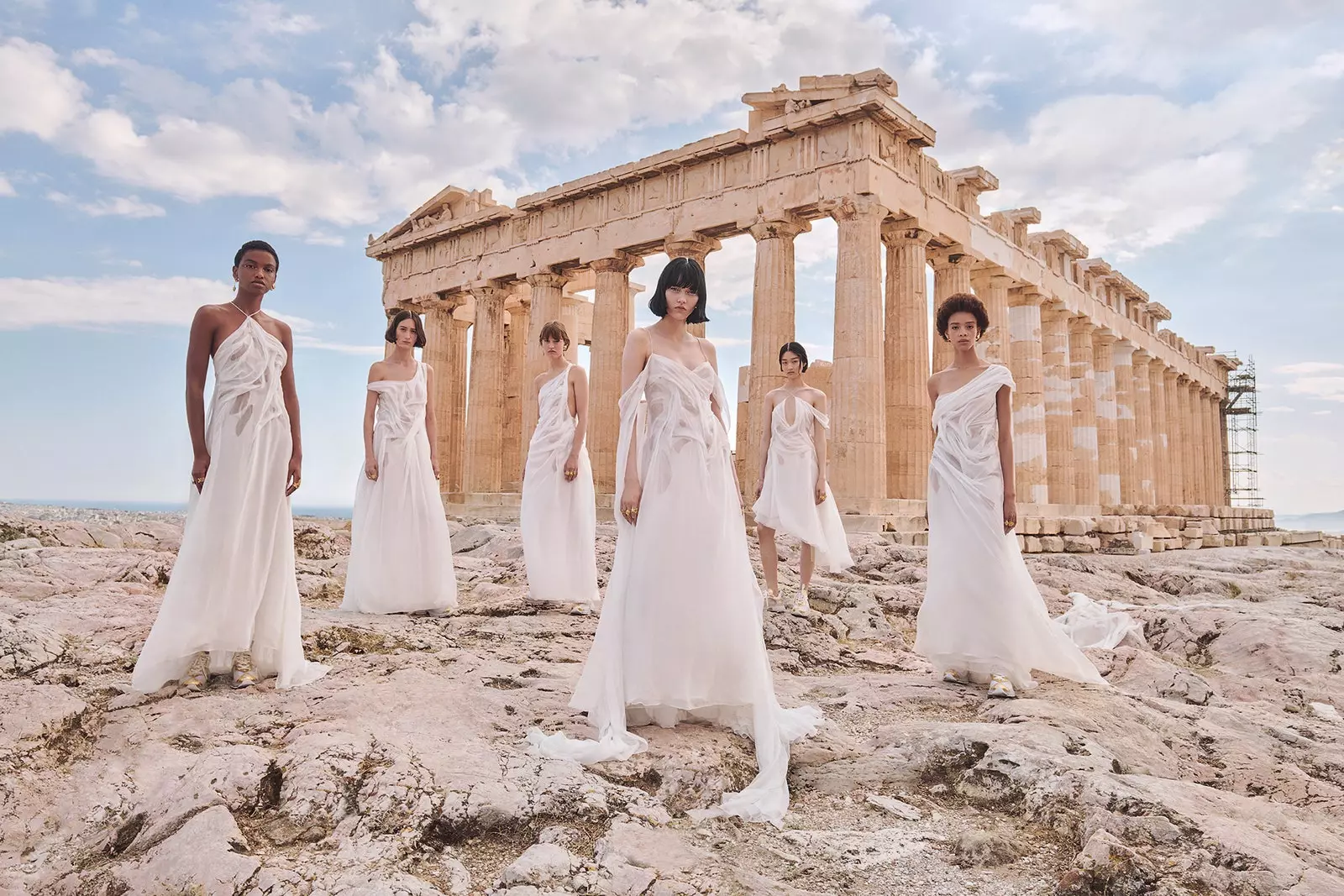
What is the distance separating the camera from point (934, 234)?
1798cm

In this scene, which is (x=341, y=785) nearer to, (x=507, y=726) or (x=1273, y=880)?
(x=507, y=726)

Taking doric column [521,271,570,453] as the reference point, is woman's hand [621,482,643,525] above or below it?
below

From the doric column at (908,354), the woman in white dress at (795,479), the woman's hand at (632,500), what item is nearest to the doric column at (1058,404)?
the doric column at (908,354)

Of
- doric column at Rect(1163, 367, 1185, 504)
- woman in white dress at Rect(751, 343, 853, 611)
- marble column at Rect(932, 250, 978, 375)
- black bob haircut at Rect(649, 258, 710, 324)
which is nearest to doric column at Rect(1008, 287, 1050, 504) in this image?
marble column at Rect(932, 250, 978, 375)

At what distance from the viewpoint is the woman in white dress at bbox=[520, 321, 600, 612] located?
7031 millimetres

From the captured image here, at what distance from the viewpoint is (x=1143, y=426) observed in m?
29.2

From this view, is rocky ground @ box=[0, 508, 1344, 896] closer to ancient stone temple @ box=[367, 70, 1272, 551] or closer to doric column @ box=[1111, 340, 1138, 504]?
ancient stone temple @ box=[367, 70, 1272, 551]

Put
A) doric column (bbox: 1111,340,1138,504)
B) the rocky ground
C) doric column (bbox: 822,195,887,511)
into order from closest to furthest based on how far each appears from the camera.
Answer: the rocky ground → doric column (bbox: 822,195,887,511) → doric column (bbox: 1111,340,1138,504)

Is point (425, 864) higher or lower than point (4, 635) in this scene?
A: lower

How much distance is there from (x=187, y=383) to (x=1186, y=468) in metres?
38.8

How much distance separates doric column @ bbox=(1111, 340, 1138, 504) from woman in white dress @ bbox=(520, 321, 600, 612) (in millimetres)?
24690

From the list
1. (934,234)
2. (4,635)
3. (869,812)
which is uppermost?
(934,234)

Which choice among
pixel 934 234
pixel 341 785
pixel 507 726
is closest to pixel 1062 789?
pixel 507 726

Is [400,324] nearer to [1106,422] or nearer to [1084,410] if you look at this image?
[1084,410]
